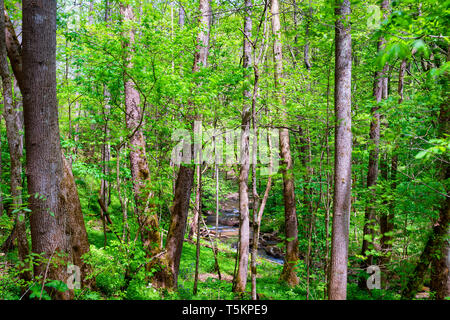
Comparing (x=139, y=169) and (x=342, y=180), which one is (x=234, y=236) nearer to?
(x=139, y=169)

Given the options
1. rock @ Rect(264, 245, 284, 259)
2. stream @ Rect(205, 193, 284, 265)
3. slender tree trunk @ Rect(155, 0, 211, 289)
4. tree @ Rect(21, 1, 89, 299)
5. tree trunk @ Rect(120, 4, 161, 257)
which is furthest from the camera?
stream @ Rect(205, 193, 284, 265)

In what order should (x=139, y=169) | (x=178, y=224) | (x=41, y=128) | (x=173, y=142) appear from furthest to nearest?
(x=173, y=142), (x=178, y=224), (x=139, y=169), (x=41, y=128)

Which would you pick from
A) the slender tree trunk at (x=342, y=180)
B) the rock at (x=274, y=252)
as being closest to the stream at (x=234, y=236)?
the rock at (x=274, y=252)

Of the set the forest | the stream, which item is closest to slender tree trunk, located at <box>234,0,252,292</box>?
the forest

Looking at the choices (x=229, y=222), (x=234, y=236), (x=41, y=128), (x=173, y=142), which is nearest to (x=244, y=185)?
(x=173, y=142)

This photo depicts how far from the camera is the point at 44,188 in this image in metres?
3.11

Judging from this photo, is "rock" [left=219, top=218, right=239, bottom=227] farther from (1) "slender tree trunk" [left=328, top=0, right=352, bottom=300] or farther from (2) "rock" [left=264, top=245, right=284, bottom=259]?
(1) "slender tree trunk" [left=328, top=0, right=352, bottom=300]

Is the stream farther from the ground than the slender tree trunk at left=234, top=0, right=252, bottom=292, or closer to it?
closer to it

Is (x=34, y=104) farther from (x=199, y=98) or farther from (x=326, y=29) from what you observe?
(x=326, y=29)

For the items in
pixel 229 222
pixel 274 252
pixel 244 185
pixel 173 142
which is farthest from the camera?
pixel 229 222

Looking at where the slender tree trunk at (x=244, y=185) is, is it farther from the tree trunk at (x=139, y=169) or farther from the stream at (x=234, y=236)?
the stream at (x=234, y=236)

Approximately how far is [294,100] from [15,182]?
6860 mm
